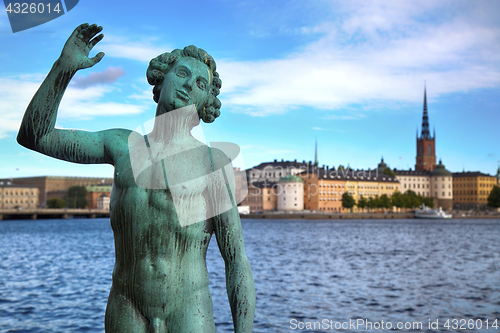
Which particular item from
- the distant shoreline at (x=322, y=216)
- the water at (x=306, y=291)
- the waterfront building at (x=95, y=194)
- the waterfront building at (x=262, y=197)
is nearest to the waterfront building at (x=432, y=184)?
the distant shoreline at (x=322, y=216)

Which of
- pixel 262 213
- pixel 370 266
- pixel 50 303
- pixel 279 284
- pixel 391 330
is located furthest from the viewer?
pixel 262 213

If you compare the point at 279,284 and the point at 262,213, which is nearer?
the point at 279,284

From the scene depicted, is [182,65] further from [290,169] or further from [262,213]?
[290,169]

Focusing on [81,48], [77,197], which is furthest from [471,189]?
[81,48]

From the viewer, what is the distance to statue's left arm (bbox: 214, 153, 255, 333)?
167 centimetres

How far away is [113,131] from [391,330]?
1410 cm

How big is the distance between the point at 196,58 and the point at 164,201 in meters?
0.48

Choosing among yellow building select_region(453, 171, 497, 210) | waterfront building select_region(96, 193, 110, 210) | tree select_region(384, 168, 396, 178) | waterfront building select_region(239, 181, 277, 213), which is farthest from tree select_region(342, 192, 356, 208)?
waterfront building select_region(96, 193, 110, 210)

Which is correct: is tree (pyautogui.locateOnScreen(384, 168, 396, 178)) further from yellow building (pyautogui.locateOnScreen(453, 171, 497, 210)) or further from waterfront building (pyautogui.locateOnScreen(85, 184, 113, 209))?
waterfront building (pyautogui.locateOnScreen(85, 184, 113, 209))

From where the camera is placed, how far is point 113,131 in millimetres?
1781

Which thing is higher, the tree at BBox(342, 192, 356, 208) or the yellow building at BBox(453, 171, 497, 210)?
the yellow building at BBox(453, 171, 497, 210)

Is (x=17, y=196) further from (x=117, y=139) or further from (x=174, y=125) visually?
(x=174, y=125)

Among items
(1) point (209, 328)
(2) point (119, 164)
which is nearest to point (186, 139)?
(2) point (119, 164)

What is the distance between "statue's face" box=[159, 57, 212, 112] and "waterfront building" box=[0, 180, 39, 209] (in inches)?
5629
